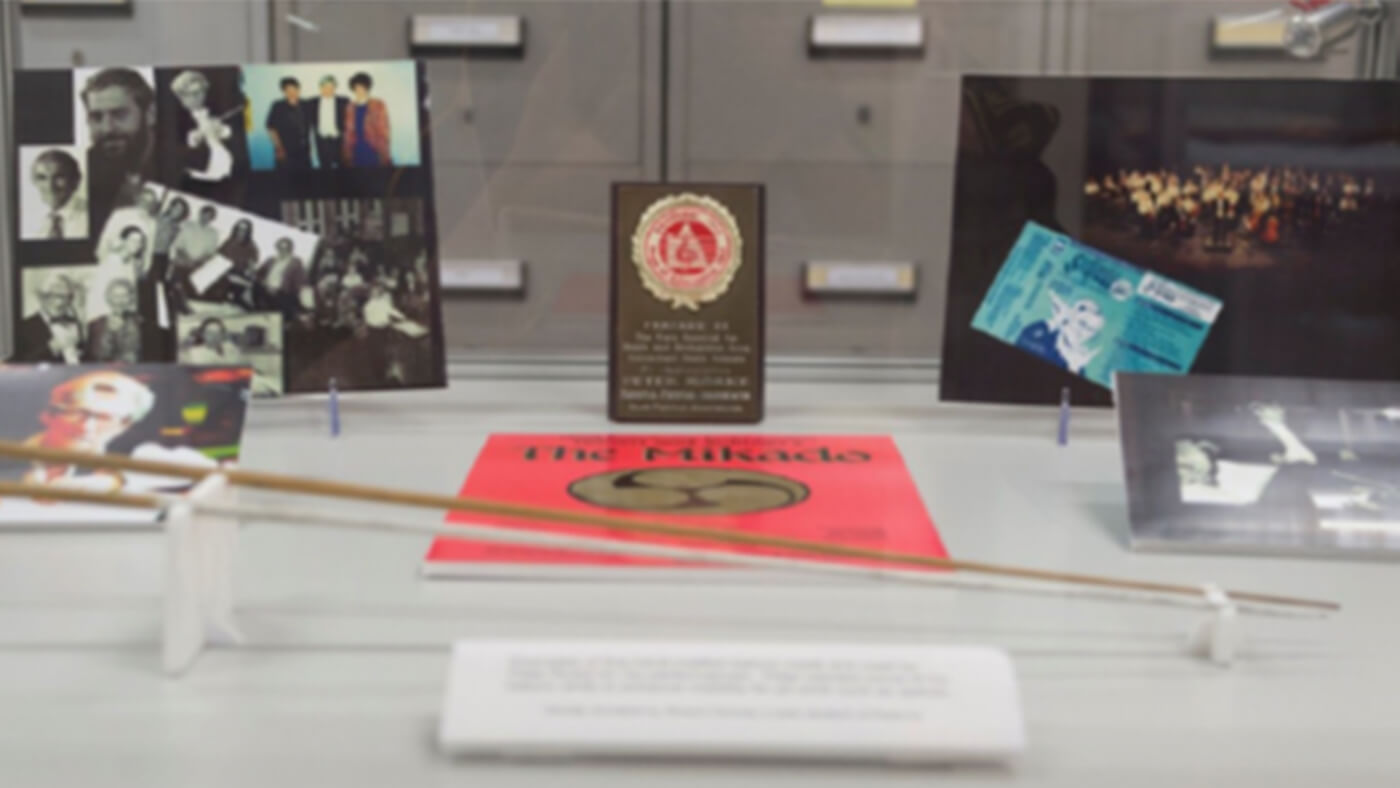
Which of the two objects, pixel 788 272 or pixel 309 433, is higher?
pixel 788 272

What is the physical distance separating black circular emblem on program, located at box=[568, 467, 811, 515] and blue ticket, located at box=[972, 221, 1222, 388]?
30 cm

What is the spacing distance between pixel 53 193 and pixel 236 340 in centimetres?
18

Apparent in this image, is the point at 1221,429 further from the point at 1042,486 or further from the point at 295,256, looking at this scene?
the point at 295,256

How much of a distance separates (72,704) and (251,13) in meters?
0.90

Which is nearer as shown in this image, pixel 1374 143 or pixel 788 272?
pixel 1374 143

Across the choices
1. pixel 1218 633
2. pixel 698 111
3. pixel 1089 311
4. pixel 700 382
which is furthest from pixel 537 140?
pixel 1218 633

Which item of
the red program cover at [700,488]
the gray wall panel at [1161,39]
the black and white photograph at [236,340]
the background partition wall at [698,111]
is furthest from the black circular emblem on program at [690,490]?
the gray wall panel at [1161,39]

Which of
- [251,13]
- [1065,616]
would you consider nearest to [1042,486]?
[1065,616]

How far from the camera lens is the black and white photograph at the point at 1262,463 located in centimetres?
79

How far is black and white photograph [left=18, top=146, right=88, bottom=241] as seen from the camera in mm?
1062

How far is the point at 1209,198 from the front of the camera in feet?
3.58

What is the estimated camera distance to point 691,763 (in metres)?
0.54

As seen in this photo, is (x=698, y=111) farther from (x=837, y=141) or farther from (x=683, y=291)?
(x=683, y=291)

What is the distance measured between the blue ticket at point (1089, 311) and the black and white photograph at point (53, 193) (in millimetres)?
719
